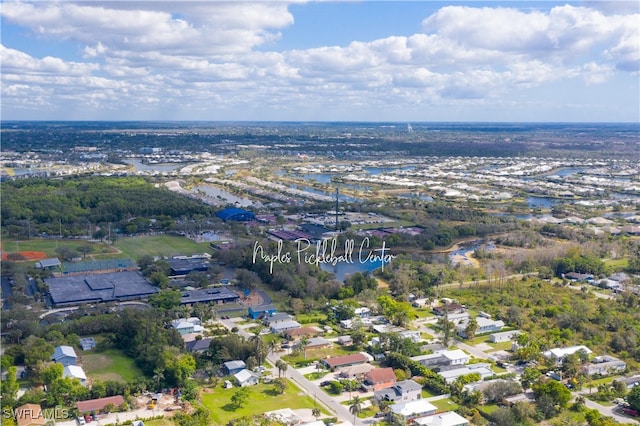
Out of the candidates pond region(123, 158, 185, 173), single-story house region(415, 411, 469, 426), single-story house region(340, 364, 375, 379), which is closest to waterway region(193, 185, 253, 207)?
pond region(123, 158, 185, 173)

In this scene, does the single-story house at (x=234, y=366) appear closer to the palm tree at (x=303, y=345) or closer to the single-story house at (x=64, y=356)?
the palm tree at (x=303, y=345)

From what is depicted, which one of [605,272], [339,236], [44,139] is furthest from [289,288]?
[44,139]

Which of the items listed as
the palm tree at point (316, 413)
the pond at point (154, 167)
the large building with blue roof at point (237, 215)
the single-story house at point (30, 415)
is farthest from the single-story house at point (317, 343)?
the pond at point (154, 167)

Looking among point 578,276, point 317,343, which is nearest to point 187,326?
point 317,343

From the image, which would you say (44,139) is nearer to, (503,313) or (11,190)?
(11,190)

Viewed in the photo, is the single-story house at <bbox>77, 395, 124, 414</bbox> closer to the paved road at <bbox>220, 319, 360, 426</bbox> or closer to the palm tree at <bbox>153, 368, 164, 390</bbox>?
the palm tree at <bbox>153, 368, 164, 390</bbox>
